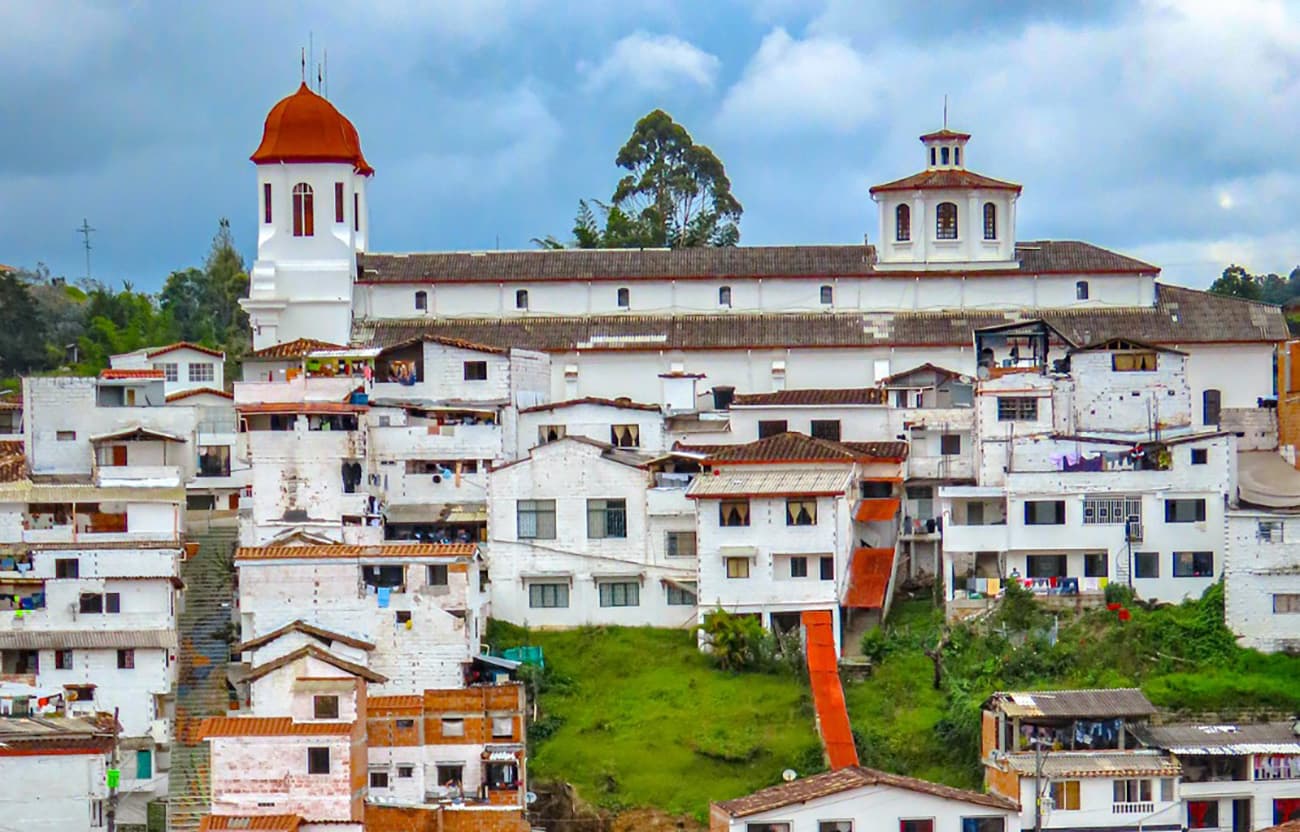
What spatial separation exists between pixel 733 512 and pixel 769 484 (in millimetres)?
1048

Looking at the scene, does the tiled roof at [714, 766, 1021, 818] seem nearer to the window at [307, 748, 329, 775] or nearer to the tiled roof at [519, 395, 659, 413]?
the window at [307, 748, 329, 775]

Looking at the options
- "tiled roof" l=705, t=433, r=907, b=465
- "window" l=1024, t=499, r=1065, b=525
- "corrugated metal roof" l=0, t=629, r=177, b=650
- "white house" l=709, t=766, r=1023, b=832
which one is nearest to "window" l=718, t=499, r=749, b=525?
"tiled roof" l=705, t=433, r=907, b=465

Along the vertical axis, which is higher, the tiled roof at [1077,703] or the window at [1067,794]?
the tiled roof at [1077,703]

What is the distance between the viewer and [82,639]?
152 feet

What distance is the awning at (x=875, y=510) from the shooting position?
51.7 metres

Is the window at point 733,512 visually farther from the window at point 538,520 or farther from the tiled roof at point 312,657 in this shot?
the tiled roof at point 312,657

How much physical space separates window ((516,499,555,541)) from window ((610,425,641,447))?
5893 mm

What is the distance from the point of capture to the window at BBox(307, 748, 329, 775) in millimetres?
42344

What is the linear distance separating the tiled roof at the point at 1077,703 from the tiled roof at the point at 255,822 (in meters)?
12.5

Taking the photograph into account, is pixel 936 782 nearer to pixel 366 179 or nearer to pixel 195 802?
Result: pixel 195 802

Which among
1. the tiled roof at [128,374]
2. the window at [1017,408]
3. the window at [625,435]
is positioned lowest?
the window at [625,435]

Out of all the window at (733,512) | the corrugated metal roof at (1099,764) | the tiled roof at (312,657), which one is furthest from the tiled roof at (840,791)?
the window at (733,512)

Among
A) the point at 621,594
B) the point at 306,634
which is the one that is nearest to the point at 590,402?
the point at 621,594

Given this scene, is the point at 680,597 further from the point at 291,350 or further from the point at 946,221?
the point at 946,221
